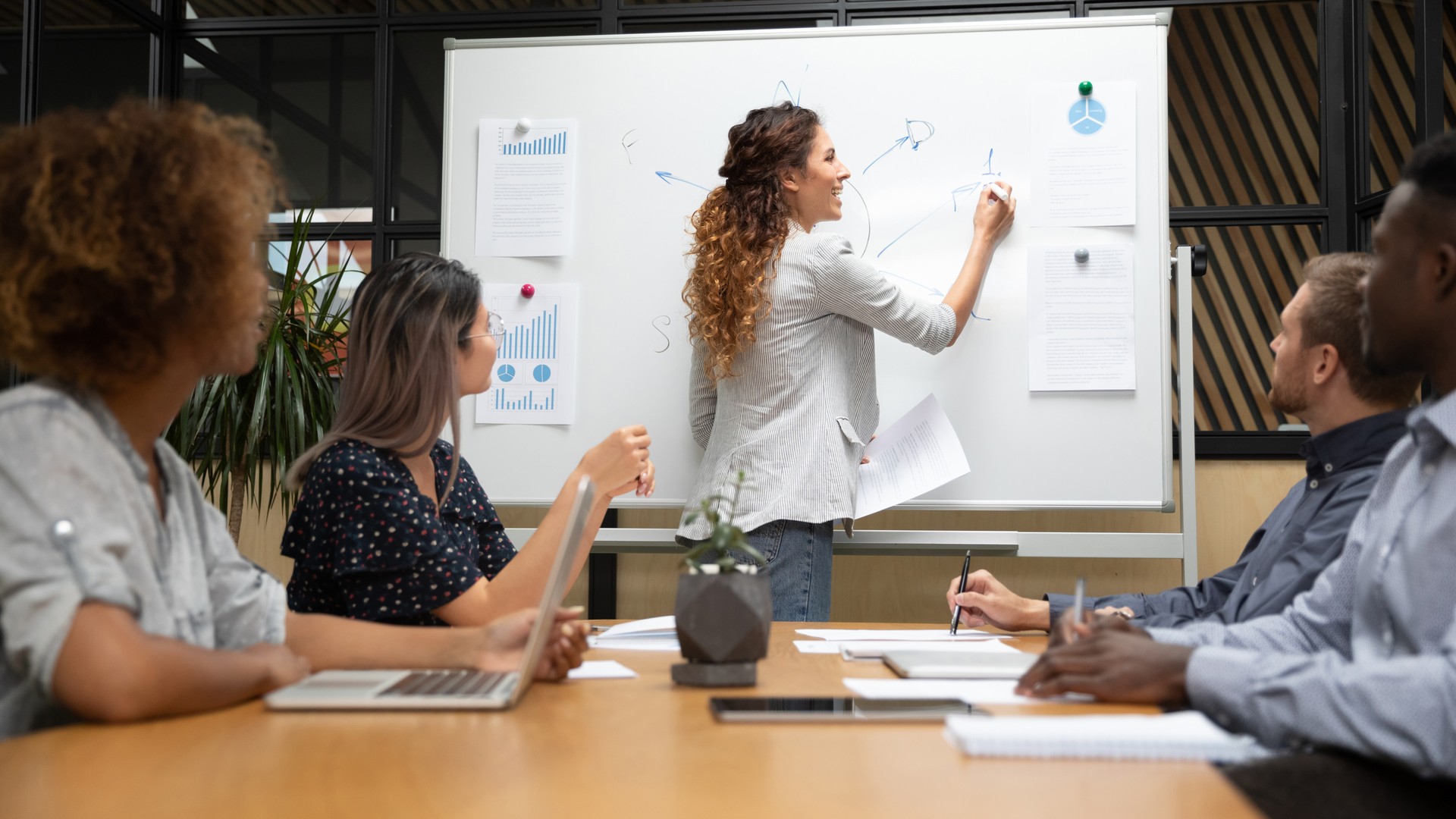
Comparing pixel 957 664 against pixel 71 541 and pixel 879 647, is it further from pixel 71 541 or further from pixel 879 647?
pixel 71 541

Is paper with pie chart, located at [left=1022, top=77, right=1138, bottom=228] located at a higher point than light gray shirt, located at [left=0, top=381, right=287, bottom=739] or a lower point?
higher

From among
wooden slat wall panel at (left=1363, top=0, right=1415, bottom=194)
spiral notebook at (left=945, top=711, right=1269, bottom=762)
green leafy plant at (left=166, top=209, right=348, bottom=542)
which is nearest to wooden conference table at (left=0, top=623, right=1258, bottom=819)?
spiral notebook at (left=945, top=711, right=1269, bottom=762)

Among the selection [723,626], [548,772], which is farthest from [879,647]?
[548,772]

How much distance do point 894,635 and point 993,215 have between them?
56.8 inches

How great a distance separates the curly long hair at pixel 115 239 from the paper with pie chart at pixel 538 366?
1991 millimetres

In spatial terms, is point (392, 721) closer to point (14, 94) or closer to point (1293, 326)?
point (1293, 326)

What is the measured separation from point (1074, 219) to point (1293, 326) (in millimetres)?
1033

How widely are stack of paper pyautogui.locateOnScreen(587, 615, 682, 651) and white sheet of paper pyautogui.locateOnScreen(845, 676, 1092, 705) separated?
39cm

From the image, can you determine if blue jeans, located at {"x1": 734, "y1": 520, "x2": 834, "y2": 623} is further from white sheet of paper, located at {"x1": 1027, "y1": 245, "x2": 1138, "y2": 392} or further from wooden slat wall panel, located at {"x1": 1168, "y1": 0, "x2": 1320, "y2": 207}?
wooden slat wall panel, located at {"x1": 1168, "y1": 0, "x2": 1320, "y2": 207}

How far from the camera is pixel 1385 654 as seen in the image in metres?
1.13

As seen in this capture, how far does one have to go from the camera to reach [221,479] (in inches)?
132

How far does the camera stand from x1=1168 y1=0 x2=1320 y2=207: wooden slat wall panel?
3.56 meters

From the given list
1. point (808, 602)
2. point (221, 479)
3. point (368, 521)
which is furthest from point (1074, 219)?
point (221, 479)

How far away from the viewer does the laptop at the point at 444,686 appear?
3.43 feet
